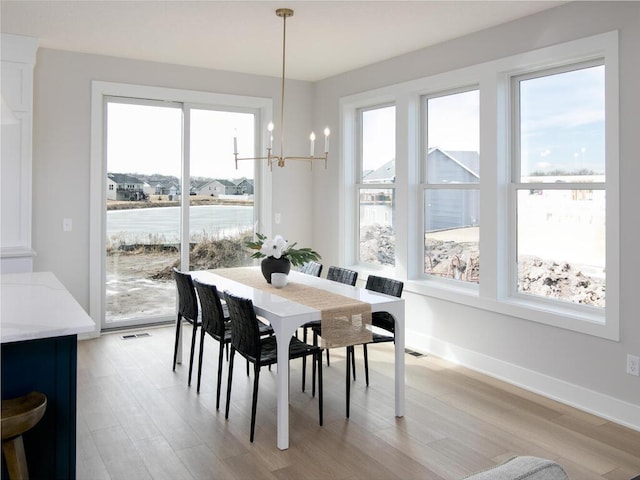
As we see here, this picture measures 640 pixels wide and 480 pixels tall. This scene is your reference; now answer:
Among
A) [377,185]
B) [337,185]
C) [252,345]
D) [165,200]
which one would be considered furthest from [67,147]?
[252,345]

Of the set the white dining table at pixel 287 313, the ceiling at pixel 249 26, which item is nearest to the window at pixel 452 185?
the ceiling at pixel 249 26

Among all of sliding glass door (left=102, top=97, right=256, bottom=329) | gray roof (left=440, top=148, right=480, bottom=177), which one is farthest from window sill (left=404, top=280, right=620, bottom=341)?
sliding glass door (left=102, top=97, right=256, bottom=329)

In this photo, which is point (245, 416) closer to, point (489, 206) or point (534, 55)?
point (489, 206)

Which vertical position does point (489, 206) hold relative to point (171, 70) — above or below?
below

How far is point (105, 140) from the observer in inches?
209

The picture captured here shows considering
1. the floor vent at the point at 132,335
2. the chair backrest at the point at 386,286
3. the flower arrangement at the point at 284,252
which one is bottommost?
the floor vent at the point at 132,335

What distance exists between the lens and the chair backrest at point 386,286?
12.4 feet

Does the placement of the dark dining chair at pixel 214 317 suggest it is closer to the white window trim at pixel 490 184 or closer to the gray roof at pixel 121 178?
the white window trim at pixel 490 184

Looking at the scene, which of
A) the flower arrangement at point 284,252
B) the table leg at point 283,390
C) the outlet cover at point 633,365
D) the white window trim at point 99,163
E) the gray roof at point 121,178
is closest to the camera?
the table leg at point 283,390

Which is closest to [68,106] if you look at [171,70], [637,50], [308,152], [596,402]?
[171,70]

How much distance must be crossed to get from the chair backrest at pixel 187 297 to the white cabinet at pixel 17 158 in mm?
1418

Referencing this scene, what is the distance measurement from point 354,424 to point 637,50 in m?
2.78

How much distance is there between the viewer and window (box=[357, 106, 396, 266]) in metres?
5.45

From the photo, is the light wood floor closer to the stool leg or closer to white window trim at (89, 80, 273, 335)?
the stool leg
